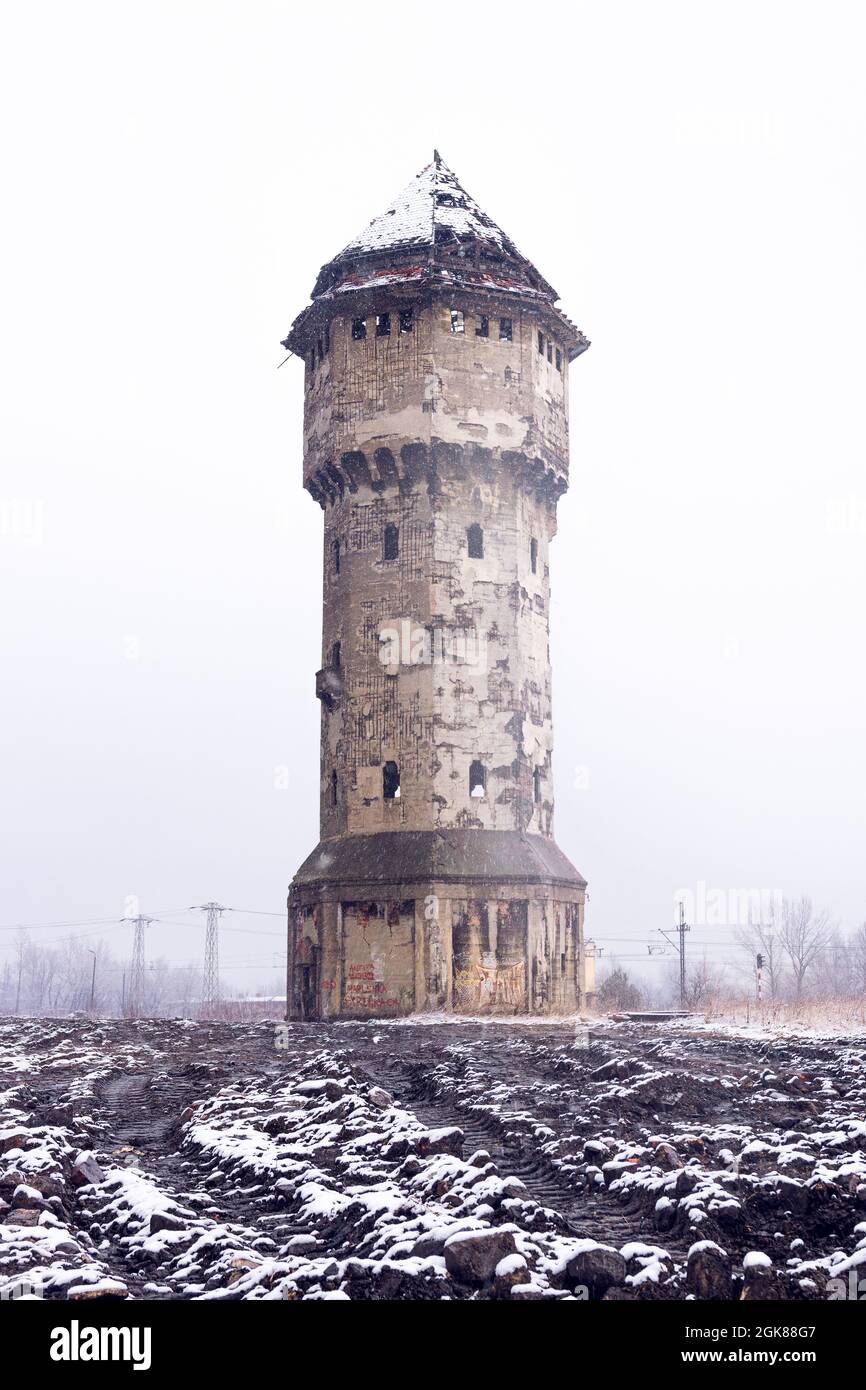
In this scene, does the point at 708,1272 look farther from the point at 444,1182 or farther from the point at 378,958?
the point at 378,958

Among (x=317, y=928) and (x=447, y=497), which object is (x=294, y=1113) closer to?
(x=317, y=928)

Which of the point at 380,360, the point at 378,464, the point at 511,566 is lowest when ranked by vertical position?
the point at 511,566

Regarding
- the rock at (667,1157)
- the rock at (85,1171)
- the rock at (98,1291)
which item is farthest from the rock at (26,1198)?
the rock at (667,1157)

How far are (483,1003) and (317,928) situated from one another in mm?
4531

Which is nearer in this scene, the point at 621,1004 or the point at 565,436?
the point at 565,436

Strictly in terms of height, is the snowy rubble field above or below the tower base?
below

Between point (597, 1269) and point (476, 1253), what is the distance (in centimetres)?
61

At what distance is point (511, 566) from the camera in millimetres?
33125

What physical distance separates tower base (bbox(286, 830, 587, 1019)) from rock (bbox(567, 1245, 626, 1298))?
23.4 metres

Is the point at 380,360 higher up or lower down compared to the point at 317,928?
higher up

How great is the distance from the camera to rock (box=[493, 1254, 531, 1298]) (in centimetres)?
628

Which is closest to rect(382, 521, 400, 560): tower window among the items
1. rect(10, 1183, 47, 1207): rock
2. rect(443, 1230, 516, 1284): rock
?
rect(10, 1183, 47, 1207): rock

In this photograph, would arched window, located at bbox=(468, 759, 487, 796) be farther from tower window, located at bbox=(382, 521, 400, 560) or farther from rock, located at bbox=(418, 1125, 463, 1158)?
rock, located at bbox=(418, 1125, 463, 1158)
